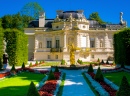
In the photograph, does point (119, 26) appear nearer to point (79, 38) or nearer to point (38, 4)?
point (79, 38)

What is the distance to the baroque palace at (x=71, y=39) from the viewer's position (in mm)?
46250

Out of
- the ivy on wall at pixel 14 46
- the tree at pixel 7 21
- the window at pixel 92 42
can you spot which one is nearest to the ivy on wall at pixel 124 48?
the ivy on wall at pixel 14 46

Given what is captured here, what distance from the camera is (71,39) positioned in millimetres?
46656

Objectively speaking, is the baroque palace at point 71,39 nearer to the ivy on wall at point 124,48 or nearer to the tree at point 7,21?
the tree at point 7,21

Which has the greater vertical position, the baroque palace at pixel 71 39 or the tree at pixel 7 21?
the tree at pixel 7 21

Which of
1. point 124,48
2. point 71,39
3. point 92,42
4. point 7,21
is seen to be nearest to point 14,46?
point 124,48

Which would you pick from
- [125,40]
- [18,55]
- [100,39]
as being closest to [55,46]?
[100,39]

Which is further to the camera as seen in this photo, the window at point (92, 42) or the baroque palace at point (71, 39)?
the window at point (92, 42)

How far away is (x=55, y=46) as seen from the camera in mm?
47594

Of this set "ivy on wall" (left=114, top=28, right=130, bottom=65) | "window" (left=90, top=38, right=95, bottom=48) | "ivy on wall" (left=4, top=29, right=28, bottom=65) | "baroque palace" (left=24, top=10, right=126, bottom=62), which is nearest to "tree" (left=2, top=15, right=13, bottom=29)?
Answer: "baroque palace" (left=24, top=10, right=126, bottom=62)

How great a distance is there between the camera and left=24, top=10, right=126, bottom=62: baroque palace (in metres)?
46.2

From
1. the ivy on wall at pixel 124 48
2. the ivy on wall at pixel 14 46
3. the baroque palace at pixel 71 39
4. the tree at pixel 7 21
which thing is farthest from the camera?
the tree at pixel 7 21

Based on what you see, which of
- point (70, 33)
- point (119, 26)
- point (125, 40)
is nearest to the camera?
point (125, 40)

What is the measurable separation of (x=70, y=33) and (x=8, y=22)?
1980 centimetres
